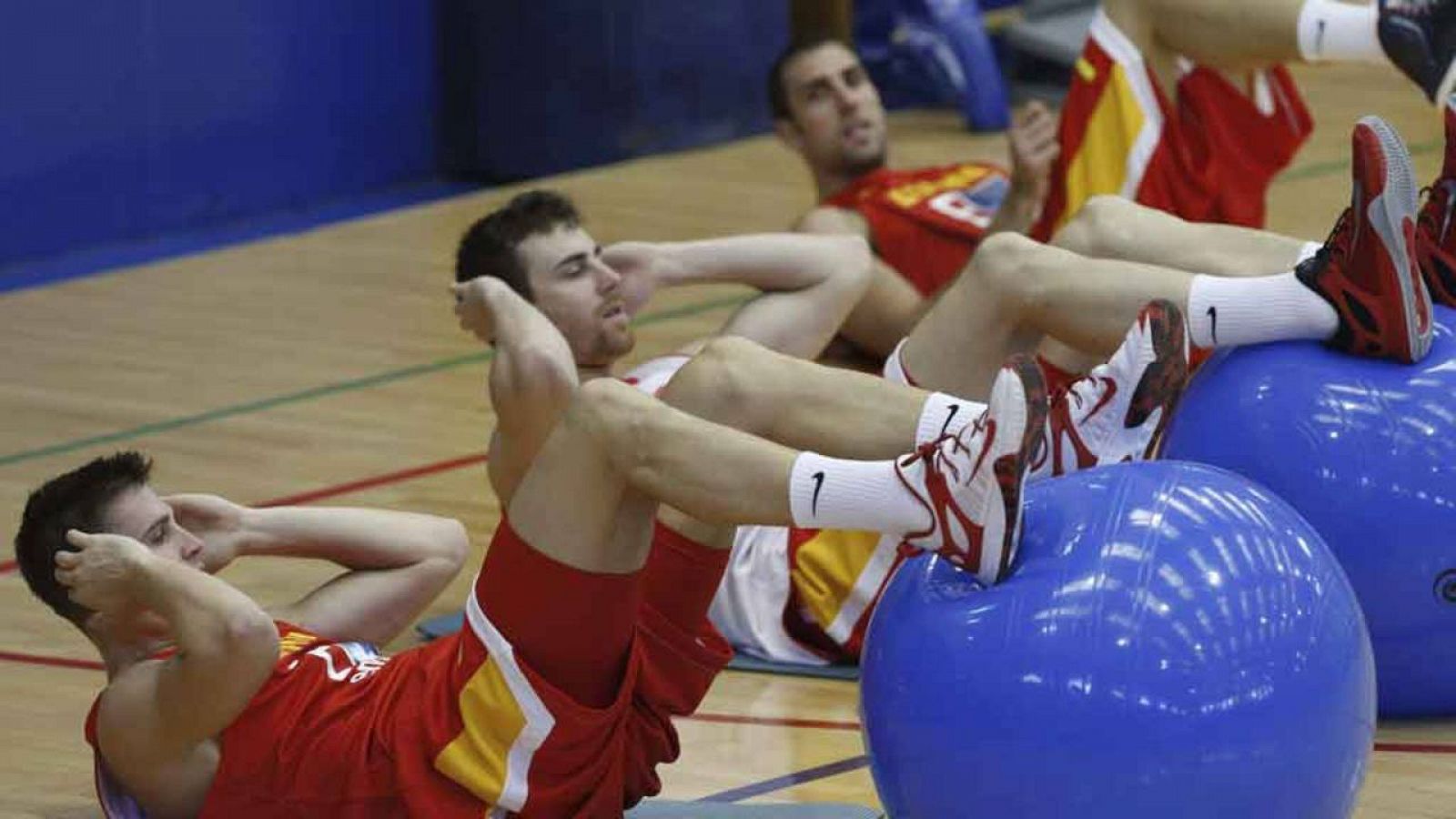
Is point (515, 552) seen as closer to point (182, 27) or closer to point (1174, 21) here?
point (1174, 21)

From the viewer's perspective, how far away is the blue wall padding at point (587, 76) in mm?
10414

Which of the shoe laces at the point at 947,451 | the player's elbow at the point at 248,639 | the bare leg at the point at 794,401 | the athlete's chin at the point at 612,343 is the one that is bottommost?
the athlete's chin at the point at 612,343

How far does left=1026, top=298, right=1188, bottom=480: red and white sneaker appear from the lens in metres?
4.24

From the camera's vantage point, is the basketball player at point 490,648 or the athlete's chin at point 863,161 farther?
the athlete's chin at point 863,161

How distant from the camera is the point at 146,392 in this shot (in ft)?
24.9

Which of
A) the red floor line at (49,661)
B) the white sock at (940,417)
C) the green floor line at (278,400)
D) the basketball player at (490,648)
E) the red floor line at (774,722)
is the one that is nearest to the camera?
the basketball player at (490,648)

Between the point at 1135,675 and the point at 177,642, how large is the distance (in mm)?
1427

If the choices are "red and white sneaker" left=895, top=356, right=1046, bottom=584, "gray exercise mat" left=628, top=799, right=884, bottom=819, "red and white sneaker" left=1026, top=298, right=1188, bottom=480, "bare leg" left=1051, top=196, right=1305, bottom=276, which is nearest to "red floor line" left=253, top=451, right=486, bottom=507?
"bare leg" left=1051, top=196, right=1305, bottom=276

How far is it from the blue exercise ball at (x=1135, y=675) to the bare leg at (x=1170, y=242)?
47.6 inches

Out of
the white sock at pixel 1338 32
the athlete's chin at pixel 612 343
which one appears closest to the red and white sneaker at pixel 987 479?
the athlete's chin at pixel 612 343

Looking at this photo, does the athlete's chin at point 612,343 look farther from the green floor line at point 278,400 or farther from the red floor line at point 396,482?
the green floor line at point 278,400

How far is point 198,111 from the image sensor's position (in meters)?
9.60

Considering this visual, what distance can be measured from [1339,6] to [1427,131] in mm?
4268

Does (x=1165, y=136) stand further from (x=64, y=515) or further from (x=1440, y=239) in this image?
(x=64, y=515)
